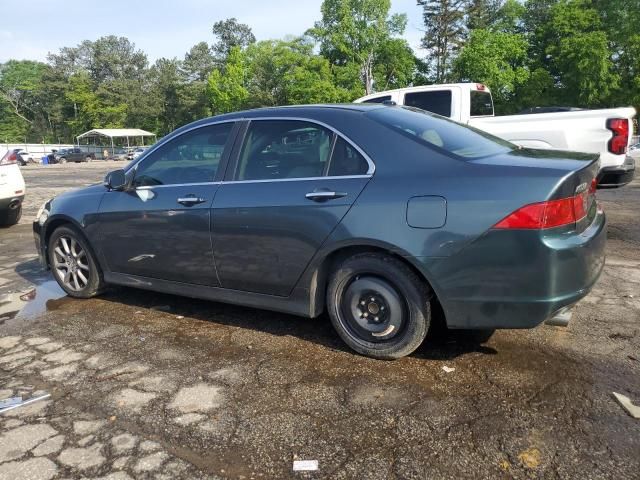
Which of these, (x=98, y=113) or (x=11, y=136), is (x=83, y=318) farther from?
(x=11, y=136)

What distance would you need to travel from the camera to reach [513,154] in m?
3.31

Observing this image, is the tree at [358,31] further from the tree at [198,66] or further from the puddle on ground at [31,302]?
the puddle on ground at [31,302]

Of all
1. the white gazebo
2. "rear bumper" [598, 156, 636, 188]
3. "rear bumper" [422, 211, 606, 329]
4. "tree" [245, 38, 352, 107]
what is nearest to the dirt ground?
"rear bumper" [422, 211, 606, 329]

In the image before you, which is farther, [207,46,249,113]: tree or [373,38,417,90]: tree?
[207,46,249,113]: tree

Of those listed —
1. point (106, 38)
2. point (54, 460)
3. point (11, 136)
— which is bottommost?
point (54, 460)

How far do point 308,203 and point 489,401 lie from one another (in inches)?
63.4

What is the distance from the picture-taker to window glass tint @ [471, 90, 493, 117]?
9.50 metres

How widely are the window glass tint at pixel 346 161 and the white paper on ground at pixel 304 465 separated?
1.73 m

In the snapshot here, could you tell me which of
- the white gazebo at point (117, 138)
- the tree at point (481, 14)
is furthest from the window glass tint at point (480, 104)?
the white gazebo at point (117, 138)

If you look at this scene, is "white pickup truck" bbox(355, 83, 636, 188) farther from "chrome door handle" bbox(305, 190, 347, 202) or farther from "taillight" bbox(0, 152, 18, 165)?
"taillight" bbox(0, 152, 18, 165)

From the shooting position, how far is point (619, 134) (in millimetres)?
6590

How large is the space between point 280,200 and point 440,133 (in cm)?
119

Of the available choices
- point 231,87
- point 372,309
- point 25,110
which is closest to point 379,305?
point 372,309

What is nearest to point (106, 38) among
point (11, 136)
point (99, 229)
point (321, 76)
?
point (11, 136)
